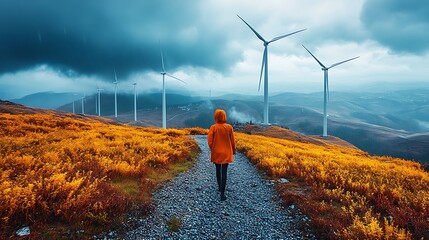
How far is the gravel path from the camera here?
762cm

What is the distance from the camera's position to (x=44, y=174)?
28.8 feet

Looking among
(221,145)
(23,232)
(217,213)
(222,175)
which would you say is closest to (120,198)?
(23,232)

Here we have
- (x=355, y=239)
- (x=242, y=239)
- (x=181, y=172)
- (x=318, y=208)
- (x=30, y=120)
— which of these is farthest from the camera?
(x=30, y=120)

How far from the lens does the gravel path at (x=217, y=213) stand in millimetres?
7625

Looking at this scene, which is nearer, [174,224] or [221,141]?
[174,224]

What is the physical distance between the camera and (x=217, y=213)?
30.1 feet

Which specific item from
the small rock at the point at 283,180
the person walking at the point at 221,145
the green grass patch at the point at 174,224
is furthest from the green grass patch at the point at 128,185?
the small rock at the point at 283,180

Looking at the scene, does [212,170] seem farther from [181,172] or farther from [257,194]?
[257,194]

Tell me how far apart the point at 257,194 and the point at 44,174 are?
28.0 ft

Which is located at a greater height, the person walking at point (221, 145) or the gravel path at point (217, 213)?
the person walking at point (221, 145)

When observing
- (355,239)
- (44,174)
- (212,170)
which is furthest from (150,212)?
(212,170)

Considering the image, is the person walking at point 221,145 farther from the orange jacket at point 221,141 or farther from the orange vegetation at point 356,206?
the orange vegetation at point 356,206

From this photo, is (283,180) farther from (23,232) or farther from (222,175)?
(23,232)

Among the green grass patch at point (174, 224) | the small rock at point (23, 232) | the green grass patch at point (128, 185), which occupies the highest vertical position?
the small rock at point (23, 232)
